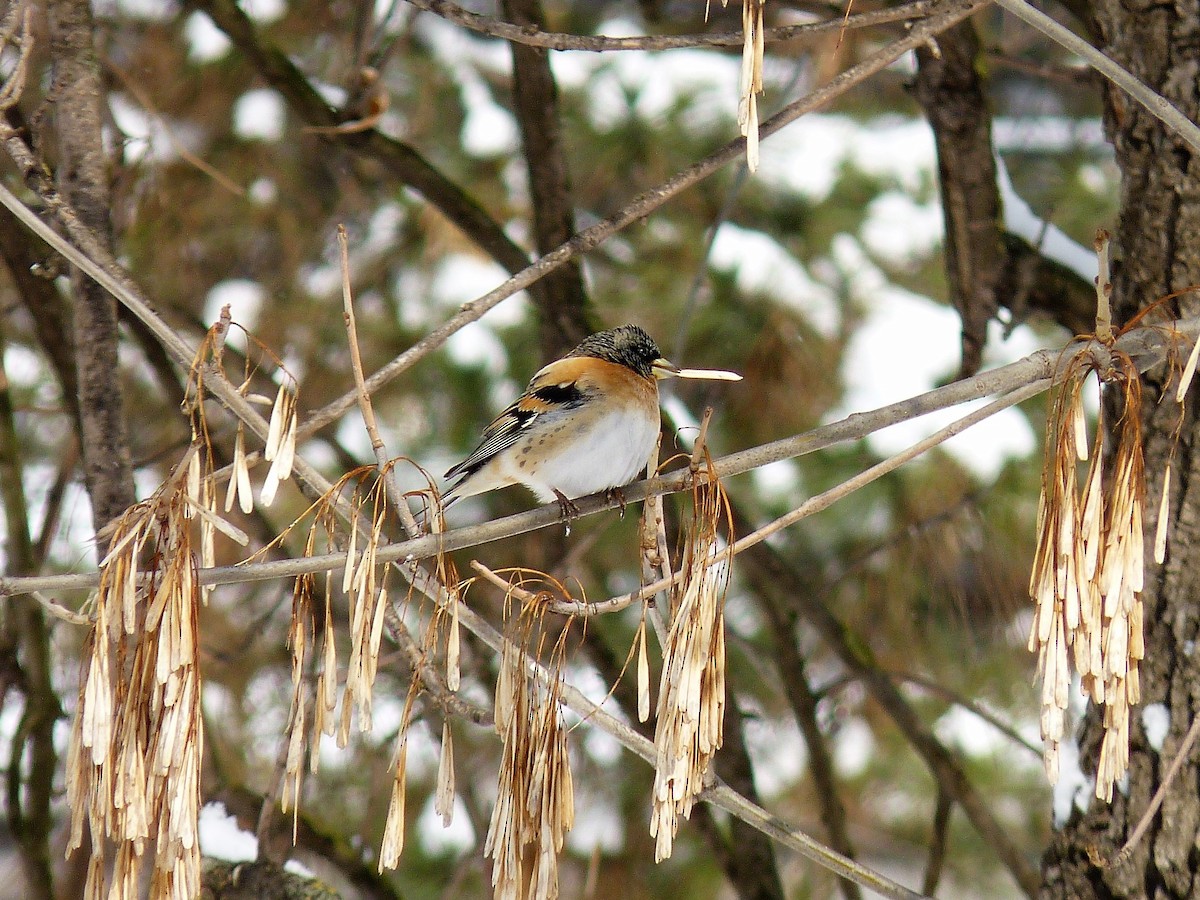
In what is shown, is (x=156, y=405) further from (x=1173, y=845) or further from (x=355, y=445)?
(x=1173, y=845)

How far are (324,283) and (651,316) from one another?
1438mm

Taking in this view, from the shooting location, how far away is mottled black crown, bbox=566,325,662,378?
306 cm

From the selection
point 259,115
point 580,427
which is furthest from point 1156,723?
point 259,115

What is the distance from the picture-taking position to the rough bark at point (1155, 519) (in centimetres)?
208

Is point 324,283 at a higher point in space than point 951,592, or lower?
higher

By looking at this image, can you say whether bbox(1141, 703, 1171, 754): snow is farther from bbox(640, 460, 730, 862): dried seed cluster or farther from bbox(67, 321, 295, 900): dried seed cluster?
bbox(67, 321, 295, 900): dried seed cluster

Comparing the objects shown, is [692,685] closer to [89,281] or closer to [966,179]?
[89,281]

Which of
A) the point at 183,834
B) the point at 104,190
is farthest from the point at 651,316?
the point at 183,834

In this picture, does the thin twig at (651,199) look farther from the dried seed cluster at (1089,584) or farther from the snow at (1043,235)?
the snow at (1043,235)

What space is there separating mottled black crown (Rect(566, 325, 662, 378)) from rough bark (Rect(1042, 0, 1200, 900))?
3.74ft

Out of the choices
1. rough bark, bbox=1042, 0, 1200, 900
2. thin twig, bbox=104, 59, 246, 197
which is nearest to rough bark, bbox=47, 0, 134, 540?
thin twig, bbox=104, 59, 246, 197

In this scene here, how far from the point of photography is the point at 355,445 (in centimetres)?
505

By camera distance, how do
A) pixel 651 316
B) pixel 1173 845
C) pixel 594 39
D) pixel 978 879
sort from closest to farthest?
1. pixel 594 39
2. pixel 1173 845
3. pixel 651 316
4. pixel 978 879

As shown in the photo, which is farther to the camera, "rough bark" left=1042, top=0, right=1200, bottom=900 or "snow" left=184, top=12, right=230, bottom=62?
"snow" left=184, top=12, right=230, bottom=62
